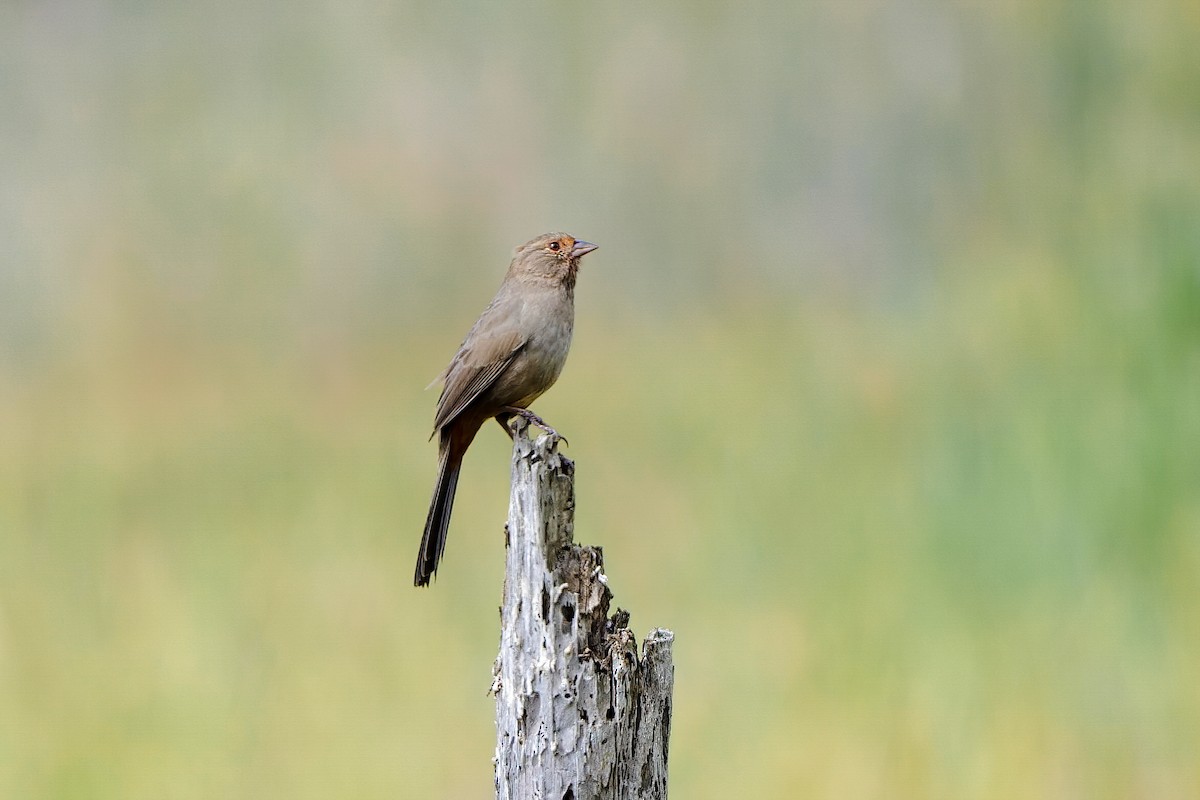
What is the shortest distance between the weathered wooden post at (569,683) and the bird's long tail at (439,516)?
1006 millimetres

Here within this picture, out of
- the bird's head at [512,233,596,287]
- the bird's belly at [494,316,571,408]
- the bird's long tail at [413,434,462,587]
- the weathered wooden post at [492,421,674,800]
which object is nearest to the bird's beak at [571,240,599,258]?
the bird's head at [512,233,596,287]

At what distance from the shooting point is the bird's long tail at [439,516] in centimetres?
424

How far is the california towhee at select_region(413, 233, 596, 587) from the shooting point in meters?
4.28

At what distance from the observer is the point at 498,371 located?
4.27 metres

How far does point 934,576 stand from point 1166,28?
122 inches

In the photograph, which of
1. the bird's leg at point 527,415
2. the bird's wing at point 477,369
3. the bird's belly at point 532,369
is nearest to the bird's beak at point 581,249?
the bird's belly at point 532,369

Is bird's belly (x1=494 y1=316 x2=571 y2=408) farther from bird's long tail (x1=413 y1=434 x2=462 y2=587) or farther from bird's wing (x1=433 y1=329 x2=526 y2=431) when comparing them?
bird's long tail (x1=413 y1=434 x2=462 y2=587)

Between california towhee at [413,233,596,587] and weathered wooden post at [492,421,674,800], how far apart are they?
0.97 meters

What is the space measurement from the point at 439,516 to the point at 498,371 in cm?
56

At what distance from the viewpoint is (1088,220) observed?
21.1ft

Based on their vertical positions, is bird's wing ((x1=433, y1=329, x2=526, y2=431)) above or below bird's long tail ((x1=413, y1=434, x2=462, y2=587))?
above

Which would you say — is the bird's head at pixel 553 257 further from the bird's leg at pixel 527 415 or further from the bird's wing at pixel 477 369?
the bird's leg at pixel 527 415

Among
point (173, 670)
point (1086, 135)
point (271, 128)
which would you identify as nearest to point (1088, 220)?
point (1086, 135)

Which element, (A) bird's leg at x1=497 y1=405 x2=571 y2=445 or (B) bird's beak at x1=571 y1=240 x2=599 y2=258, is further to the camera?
(B) bird's beak at x1=571 y1=240 x2=599 y2=258
